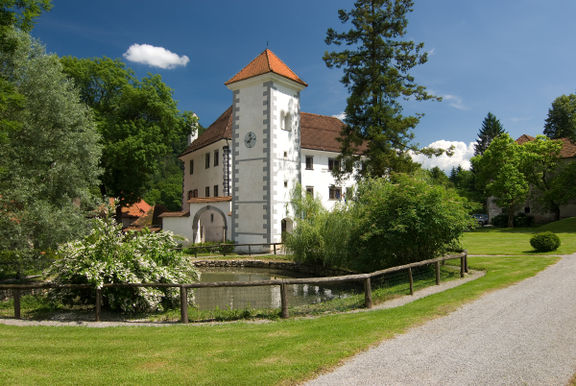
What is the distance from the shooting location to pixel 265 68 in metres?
26.6

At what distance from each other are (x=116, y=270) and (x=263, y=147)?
57.2 ft

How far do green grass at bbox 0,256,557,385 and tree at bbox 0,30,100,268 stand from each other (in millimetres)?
7324

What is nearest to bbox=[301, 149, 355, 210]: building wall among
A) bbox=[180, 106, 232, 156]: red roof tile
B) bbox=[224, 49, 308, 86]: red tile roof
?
bbox=[180, 106, 232, 156]: red roof tile

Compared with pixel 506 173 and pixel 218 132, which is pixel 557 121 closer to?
pixel 506 173

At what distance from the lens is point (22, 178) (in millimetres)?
14656

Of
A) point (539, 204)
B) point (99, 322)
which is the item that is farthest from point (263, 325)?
point (539, 204)

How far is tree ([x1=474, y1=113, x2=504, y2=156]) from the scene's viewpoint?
72125 millimetres

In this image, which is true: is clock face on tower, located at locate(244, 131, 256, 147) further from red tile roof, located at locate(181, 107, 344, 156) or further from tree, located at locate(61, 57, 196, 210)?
tree, located at locate(61, 57, 196, 210)

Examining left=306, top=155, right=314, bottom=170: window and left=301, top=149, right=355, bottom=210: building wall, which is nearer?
left=301, top=149, right=355, bottom=210: building wall

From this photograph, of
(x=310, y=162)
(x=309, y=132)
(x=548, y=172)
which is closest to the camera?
(x=310, y=162)

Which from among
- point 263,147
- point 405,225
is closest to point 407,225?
point 405,225

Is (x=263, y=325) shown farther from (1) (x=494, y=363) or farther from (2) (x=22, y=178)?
(2) (x=22, y=178)

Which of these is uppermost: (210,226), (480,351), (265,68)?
(265,68)

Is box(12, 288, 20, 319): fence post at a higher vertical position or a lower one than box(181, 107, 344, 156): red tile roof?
lower
